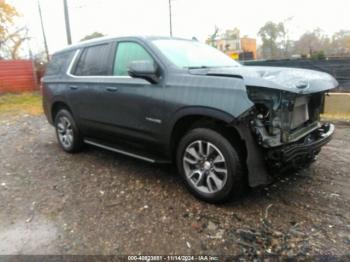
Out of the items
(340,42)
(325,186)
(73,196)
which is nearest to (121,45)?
(73,196)

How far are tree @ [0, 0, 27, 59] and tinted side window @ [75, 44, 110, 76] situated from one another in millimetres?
27509

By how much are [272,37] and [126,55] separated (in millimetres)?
51519

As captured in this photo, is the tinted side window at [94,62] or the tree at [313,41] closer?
the tinted side window at [94,62]

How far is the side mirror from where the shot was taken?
12.1 feet

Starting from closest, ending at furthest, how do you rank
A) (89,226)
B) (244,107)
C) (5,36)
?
(244,107) < (89,226) < (5,36)

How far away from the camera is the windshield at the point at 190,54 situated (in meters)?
3.96

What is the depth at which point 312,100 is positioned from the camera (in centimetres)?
381

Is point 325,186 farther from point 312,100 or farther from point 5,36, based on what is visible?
point 5,36

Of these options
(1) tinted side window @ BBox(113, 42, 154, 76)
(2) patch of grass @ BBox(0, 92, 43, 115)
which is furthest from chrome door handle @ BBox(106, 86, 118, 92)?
(2) patch of grass @ BBox(0, 92, 43, 115)

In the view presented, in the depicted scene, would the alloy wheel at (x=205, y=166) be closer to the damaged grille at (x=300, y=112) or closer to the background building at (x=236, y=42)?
the damaged grille at (x=300, y=112)

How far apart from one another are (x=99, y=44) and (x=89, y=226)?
8.71 ft

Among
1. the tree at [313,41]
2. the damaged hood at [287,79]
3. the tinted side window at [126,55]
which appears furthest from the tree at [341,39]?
the tinted side window at [126,55]

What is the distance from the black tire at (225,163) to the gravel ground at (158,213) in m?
0.13

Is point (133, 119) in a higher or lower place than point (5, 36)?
lower
